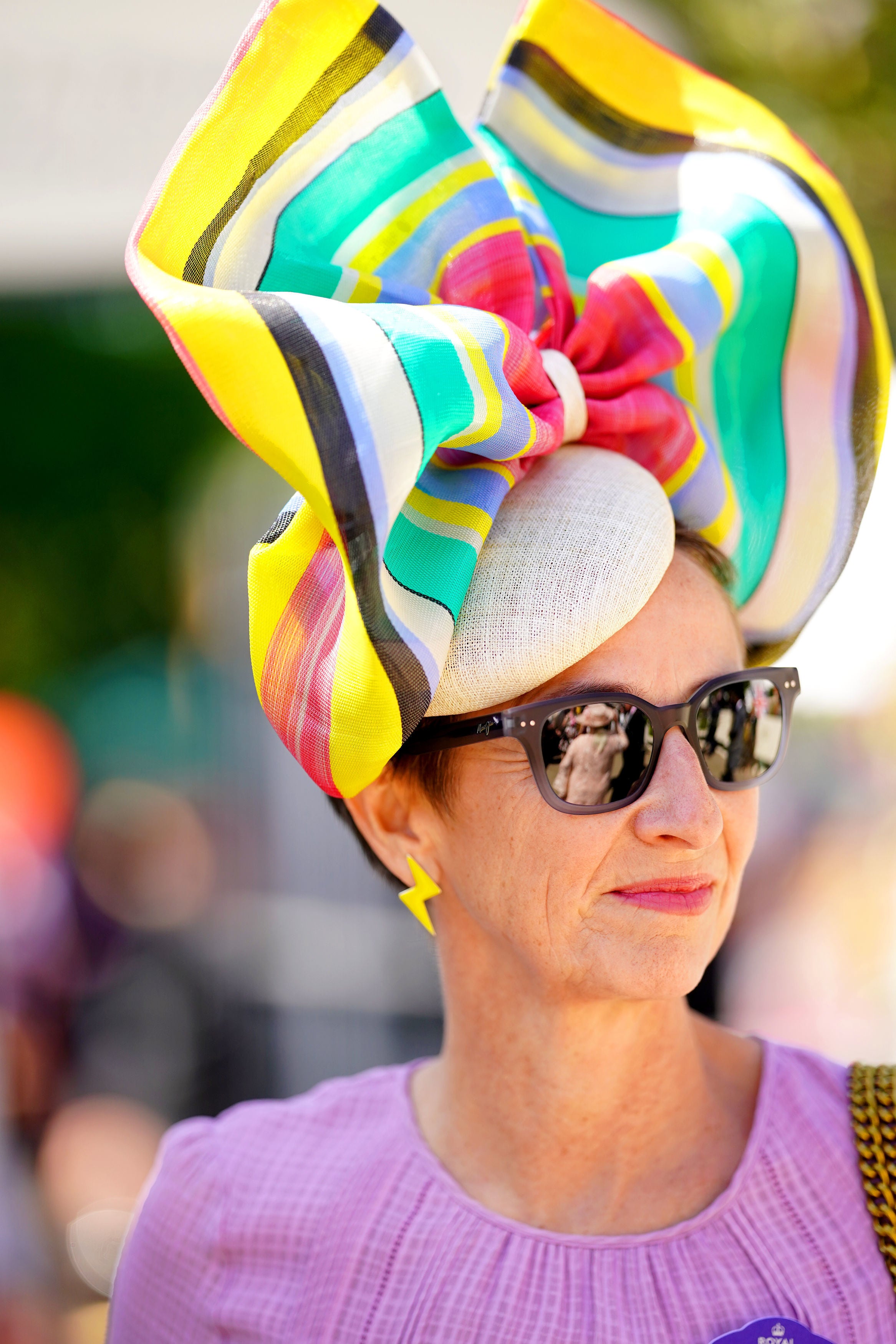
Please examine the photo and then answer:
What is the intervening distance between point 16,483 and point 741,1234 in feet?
19.1

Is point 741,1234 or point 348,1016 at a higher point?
point 741,1234

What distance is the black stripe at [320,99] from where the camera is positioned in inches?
49.9

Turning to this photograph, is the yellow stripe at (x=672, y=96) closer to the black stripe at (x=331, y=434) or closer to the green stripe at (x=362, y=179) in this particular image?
the green stripe at (x=362, y=179)

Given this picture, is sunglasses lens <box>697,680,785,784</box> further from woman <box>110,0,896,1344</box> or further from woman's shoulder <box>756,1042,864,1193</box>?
woman's shoulder <box>756,1042,864,1193</box>

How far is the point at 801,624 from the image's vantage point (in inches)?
68.0

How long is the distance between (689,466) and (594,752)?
0.46 m

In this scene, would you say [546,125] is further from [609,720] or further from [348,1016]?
[348,1016]

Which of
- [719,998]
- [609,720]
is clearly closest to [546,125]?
[609,720]

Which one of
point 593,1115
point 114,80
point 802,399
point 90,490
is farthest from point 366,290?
point 90,490

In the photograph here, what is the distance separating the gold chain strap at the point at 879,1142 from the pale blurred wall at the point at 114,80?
2.13m

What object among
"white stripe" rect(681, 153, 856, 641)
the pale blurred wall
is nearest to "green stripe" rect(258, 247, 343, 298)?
"white stripe" rect(681, 153, 856, 641)

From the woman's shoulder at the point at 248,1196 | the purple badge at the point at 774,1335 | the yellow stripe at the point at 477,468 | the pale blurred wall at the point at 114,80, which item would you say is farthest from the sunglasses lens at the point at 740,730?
the pale blurred wall at the point at 114,80

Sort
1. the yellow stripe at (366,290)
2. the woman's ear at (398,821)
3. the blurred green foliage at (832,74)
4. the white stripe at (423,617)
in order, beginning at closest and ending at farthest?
the white stripe at (423,617)
the yellow stripe at (366,290)
the woman's ear at (398,821)
the blurred green foliage at (832,74)

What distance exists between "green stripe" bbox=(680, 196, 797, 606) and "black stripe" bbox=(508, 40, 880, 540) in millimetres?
91
